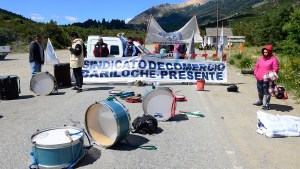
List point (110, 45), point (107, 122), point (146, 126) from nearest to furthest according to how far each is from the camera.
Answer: point (107, 122) → point (146, 126) → point (110, 45)

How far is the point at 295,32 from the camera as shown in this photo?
2967 centimetres

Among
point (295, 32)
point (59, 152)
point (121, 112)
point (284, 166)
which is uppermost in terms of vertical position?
point (295, 32)

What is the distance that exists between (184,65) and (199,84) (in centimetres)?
194

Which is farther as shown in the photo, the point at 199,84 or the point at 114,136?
the point at 199,84

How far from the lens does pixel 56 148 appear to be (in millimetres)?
5309

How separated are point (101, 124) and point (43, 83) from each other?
20.2ft

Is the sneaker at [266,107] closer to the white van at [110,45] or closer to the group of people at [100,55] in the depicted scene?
the group of people at [100,55]

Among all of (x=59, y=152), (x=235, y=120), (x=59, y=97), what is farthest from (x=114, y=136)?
(x=59, y=97)

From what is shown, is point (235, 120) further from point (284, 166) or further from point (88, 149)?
point (88, 149)

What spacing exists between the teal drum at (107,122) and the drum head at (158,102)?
6.16 ft

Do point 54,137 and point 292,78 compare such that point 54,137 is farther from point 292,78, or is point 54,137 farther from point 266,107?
point 292,78

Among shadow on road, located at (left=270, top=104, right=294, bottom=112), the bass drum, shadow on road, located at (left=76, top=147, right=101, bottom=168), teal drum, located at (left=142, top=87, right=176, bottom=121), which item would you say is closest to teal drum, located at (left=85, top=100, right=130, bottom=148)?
shadow on road, located at (left=76, top=147, right=101, bottom=168)

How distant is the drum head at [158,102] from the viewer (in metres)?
8.23

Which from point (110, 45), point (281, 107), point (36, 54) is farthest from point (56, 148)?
point (110, 45)
